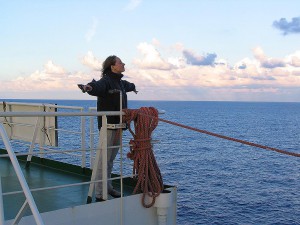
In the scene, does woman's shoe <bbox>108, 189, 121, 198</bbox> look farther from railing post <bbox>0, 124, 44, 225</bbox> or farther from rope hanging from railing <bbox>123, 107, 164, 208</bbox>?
railing post <bbox>0, 124, 44, 225</bbox>

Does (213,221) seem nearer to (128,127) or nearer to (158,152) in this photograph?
(128,127)

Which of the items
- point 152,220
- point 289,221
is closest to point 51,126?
point 152,220

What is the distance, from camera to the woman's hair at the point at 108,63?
5.27m

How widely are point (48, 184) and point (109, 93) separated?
211 centimetres

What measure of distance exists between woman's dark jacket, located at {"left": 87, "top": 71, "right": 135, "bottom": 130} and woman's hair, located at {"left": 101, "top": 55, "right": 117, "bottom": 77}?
7cm

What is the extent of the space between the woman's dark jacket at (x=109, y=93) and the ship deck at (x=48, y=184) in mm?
1120

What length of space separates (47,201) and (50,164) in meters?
2.66

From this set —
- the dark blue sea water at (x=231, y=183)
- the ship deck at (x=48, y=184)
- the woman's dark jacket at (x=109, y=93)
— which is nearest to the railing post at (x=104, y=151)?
the woman's dark jacket at (x=109, y=93)

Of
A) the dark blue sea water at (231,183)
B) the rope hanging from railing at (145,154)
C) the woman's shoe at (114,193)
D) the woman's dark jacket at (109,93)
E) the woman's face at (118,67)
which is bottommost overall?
the dark blue sea water at (231,183)

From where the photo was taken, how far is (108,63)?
530 centimetres

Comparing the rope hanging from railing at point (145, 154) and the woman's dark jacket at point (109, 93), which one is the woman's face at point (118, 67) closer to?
the woman's dark jacket at point (109, 93)

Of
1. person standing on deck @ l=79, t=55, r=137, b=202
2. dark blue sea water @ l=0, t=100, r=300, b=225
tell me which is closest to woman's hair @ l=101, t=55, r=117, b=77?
person standing on deck @ l=79, t=55, r=137, b=202

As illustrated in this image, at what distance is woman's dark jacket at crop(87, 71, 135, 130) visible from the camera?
5014 mm

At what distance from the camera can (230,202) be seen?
2380 cm
